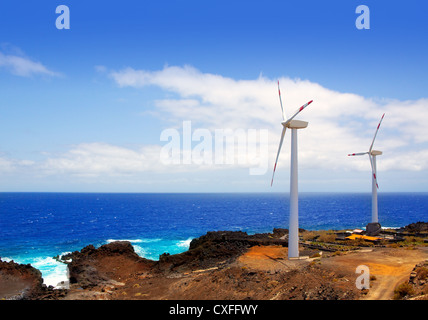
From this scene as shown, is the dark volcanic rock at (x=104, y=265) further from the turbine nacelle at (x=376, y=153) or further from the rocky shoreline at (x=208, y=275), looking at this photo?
the turbine nacelle at (x=376, y=153)

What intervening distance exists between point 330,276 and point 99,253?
39.2 metres

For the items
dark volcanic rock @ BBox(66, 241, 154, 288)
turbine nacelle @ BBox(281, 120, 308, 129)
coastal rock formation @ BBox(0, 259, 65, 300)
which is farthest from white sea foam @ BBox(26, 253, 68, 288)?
turbine nacelle @ BBox(281, 120, 308, 129)

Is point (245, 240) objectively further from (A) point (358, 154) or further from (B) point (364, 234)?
(A) point (358, 154)

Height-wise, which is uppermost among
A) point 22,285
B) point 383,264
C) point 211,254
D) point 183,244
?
point 383,264

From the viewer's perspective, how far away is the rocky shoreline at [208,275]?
91.9 feet

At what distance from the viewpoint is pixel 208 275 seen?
114 feet

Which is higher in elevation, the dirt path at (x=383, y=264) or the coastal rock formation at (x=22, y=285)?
the dirt path at (x=383, y=264)

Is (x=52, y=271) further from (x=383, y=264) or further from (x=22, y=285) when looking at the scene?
(x=383, y=264)

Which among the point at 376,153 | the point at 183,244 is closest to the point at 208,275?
the point at 183,244

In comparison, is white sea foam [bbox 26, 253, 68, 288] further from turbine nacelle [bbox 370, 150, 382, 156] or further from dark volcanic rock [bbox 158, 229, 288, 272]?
turbine nacelle [bbox 370, 150, 382, 156]

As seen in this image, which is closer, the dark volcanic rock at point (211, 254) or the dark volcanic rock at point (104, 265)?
the dark volcanic rock at point (104, 265)

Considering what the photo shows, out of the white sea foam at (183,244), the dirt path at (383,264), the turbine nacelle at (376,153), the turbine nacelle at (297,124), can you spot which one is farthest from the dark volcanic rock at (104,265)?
the turbine nacelle at (376,153)

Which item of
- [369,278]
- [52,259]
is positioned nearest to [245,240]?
[369,278]

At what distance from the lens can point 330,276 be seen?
2973 cm
